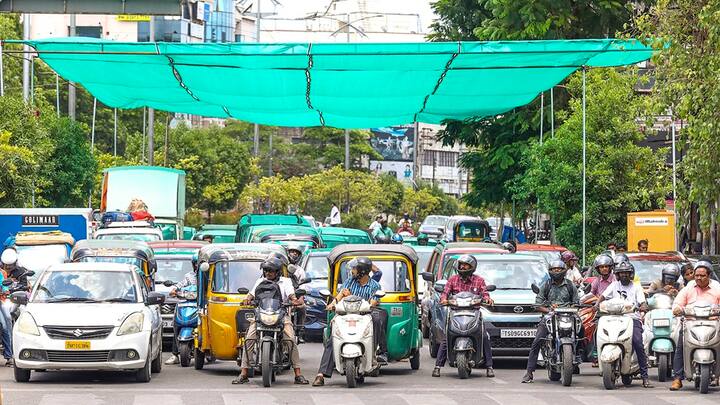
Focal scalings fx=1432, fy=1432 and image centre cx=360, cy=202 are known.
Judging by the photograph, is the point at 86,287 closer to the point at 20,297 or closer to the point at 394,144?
the point at 20,297

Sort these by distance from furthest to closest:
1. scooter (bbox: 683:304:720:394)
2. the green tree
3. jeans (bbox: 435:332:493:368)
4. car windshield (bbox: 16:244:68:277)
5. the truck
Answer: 1. the truck
2. the green tree
3. car windshield (bbox: 16:244:68:277)
4. jeans (bbox: 435:332:493:368)
5. scooter (bbox: 683:304:720:394)

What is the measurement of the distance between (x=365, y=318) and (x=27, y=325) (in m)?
4.34

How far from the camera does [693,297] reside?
60.8 feet

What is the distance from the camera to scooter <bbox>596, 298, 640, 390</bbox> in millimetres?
18219

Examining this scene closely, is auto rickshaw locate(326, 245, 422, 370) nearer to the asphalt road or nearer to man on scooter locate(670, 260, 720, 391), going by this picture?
the asphalt road

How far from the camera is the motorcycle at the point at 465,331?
1970 centimetres

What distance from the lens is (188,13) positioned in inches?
4862

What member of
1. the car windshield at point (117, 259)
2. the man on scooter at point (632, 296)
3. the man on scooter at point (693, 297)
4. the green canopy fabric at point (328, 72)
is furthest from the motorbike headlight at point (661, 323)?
the car windshield at point (117, 259)

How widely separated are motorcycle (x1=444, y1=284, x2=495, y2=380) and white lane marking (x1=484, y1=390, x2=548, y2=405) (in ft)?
6.49

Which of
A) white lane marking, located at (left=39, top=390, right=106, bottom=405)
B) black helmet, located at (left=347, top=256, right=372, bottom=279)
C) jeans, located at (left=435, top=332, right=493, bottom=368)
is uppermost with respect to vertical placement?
black helmet, located at (left=347, top=256, right=372, bottom=279)

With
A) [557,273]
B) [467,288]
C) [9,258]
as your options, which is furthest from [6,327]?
[557,273]

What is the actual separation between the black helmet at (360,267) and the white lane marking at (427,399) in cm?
223

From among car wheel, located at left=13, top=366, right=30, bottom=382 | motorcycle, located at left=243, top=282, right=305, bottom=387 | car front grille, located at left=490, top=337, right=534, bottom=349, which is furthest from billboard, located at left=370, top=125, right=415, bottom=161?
car wheel, located at left=13, top=366, right=30, bottom=382

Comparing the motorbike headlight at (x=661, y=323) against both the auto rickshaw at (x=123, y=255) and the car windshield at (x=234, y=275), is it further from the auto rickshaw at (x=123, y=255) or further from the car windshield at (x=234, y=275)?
the auto rickshaw at (x=123, y=255)
